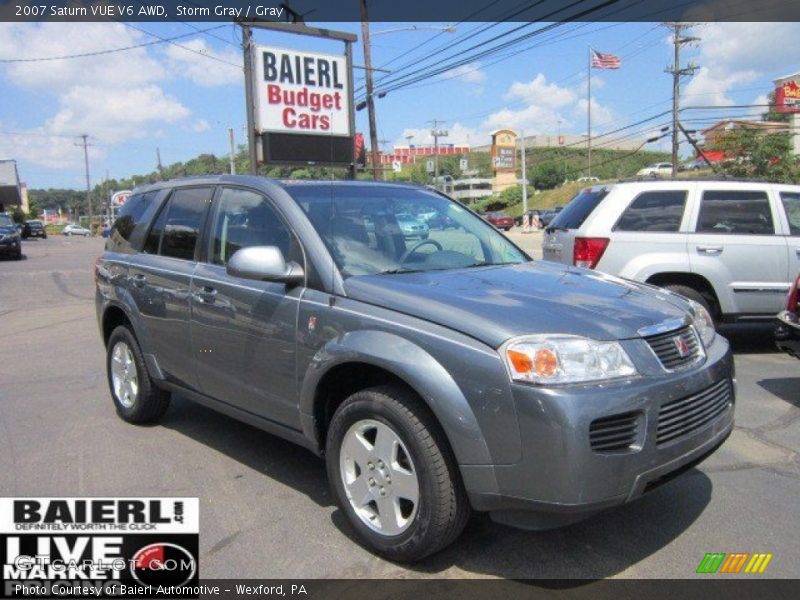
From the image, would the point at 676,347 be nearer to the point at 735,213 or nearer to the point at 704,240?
the point at 704,240

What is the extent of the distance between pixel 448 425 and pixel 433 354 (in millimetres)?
304

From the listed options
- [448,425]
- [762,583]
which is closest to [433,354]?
[448,425]

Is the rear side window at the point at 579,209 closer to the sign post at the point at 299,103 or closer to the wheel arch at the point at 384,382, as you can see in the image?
the wheel arch at the point at 384,382

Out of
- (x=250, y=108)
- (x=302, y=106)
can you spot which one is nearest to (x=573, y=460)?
(x=250, y=108)

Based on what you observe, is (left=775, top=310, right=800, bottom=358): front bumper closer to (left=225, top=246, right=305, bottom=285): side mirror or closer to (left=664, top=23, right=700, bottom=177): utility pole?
(left=225, top=246, right=305, bottom=285): side mirror

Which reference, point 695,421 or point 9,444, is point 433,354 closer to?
point 695,421

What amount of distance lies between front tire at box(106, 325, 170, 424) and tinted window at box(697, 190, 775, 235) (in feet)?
18.4

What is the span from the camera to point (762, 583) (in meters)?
2.91

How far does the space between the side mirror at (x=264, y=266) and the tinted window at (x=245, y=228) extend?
0.48 ft

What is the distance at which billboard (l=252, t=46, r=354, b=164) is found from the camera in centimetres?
1659

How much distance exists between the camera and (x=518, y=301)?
306 cm

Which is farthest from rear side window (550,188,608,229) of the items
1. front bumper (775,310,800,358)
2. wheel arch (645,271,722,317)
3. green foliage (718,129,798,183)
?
green foliage (718,129,798,183)

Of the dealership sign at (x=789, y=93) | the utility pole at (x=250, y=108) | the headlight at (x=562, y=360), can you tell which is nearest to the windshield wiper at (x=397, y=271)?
the headlight at (x=562, y=360)

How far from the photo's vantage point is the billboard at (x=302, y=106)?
16.6 meters
